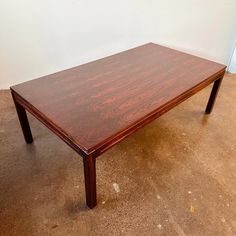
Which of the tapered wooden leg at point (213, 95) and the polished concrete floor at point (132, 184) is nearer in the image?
the polished concrete floor at point (132, 184)

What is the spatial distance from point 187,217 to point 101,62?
41.0 inches

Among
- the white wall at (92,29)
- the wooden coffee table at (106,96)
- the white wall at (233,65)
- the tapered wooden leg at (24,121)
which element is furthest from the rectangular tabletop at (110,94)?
the white wall at (233,65)

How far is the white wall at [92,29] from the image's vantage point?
1.70 metres

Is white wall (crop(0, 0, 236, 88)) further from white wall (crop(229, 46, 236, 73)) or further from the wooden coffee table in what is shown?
the wooden coffee table

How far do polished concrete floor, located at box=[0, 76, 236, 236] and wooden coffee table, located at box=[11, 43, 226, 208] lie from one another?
0.12 m

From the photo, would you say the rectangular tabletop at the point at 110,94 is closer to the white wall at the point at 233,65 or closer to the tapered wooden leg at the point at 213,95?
the tapered wooden leg at the point at 213,95

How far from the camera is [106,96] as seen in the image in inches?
45.5

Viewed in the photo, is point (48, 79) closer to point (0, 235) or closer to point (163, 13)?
point (0, 235)

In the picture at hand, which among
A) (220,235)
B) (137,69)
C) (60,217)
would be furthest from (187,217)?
(137,69)

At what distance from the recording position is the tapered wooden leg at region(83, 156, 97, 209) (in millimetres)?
882

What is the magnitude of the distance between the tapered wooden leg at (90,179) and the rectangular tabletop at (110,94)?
0.14ft

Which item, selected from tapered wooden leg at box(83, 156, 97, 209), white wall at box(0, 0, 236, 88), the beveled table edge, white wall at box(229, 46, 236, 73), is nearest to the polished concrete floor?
tapered wooden leg at box(83, 156, 97, 209)

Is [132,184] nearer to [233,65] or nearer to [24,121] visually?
[24,121]

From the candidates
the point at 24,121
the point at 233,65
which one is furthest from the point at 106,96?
the point at 233,65
